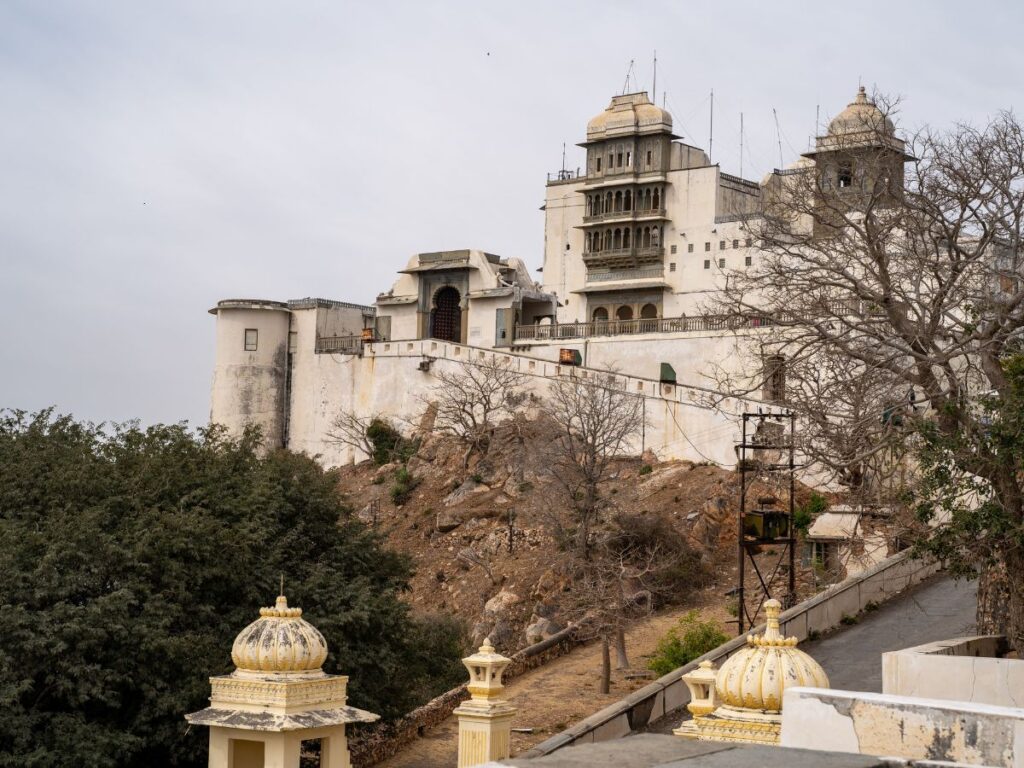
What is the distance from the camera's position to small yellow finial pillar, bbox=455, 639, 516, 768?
18.4 metres

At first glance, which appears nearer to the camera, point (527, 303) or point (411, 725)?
point (411, 725)

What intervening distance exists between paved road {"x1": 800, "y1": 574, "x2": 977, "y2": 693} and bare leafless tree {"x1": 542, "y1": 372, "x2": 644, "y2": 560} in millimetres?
9500

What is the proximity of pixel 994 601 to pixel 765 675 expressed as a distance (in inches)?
271

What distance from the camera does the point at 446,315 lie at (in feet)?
192

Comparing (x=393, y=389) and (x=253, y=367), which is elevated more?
(x=253, y=367)

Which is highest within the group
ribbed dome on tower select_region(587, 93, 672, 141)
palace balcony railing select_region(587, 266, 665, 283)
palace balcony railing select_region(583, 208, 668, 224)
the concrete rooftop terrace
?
ribbed dome on tower select_region(587, 93, 672, 141)

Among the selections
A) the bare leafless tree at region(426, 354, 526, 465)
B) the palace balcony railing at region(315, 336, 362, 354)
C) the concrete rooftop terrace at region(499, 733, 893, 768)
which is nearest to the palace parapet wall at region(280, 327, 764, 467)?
the palace balcony railing at region(315, 336, 362, 354)

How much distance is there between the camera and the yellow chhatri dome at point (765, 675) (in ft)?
43.2

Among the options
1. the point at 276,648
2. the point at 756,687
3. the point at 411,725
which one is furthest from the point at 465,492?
the point at 756,687

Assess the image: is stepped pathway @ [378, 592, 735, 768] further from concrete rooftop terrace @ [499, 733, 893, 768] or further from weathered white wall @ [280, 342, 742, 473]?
concrete rooftop terrace @ [499, 733, 893, 768]

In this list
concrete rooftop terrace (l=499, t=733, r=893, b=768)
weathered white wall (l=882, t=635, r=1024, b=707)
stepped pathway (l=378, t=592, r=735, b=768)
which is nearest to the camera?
concrete rooftop terrace (l=499, t=733, r=893, b=768)

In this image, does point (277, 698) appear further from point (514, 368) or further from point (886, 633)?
point (514, 368)

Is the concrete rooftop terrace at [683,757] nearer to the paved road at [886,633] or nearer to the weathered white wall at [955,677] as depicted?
the weathered white wall at [955,677]

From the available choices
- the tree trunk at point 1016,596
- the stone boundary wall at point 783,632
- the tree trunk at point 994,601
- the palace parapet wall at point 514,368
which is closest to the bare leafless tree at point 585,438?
the palace parapet wall at point 514,368
